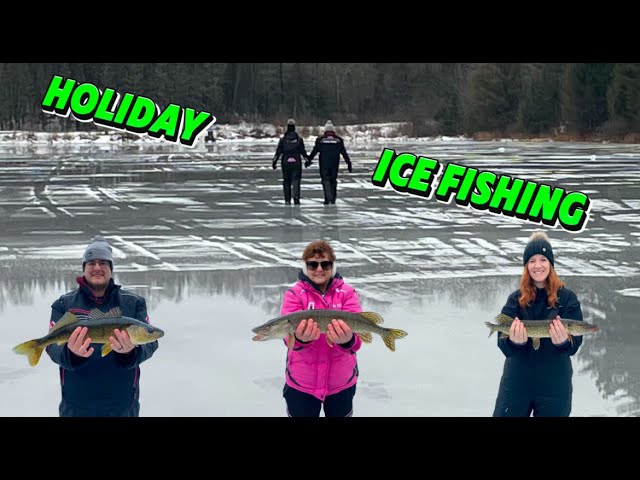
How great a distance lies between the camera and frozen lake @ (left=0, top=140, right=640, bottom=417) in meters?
6.27

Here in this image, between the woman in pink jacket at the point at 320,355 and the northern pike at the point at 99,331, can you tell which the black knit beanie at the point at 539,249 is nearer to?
the woman in pink jacket at the point at 320,355

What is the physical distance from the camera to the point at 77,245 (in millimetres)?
12969

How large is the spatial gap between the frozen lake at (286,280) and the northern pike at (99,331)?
1880 mm

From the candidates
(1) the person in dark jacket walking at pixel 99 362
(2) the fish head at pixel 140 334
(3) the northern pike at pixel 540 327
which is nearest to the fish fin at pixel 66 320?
(1) the person in dark jacket walking at pixel 99 362

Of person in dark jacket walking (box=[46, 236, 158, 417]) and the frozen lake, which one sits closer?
person in dark jacket walking (box=[46, 236, 158, 417])

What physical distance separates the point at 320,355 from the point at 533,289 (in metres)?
0.95

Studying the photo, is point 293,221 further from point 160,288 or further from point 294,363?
point 294,363

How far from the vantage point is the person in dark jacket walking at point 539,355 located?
4.31 metres

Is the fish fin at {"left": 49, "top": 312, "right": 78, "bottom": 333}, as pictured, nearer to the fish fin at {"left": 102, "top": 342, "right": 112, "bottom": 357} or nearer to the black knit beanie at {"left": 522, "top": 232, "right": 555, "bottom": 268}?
the fish fin at {"left": 102, "top": 342, "right": 112, "bottom": 357}

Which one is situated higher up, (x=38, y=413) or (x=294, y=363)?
(x=294, y=363)

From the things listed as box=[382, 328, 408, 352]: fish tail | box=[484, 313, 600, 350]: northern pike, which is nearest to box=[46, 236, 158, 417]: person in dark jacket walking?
box=[382, 328, 408, 352]: fish tail

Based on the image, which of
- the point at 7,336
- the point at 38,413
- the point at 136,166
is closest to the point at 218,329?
the point at 7,336

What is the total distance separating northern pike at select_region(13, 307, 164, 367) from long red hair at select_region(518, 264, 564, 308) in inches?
60.4

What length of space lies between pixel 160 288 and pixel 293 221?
593 centimetres
